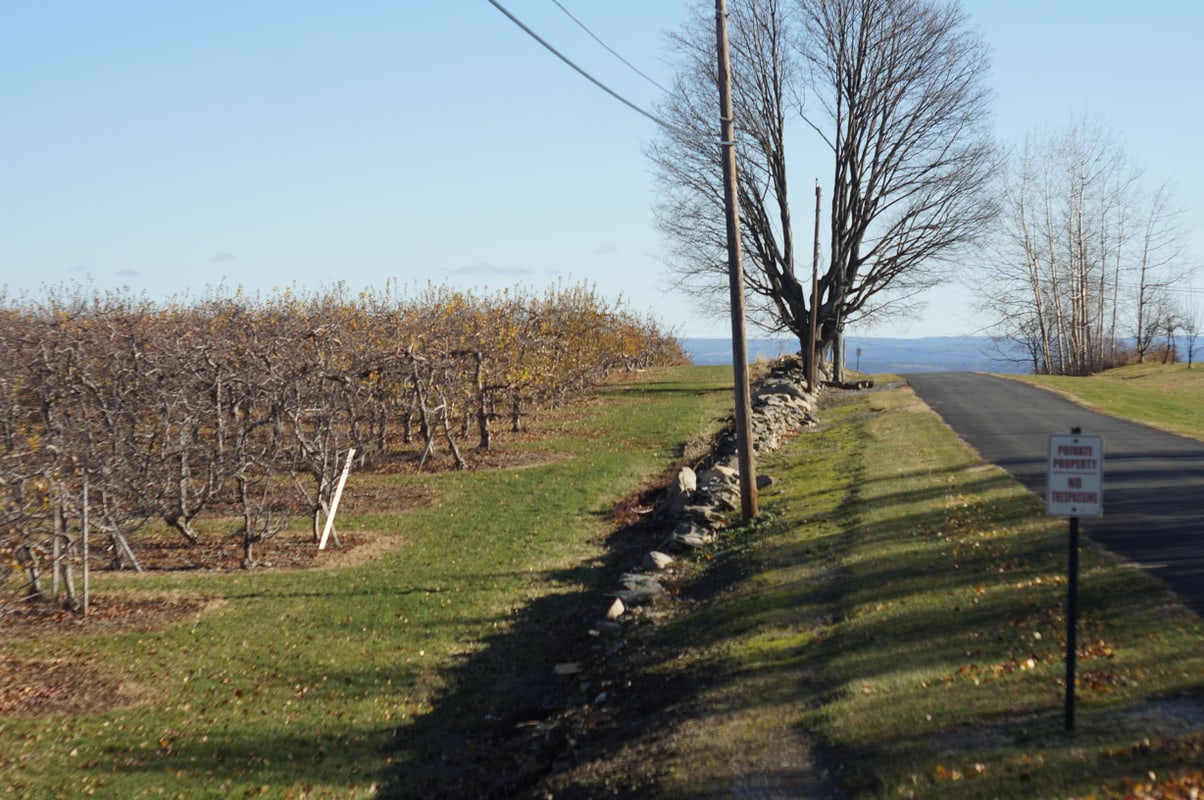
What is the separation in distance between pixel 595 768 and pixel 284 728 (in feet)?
11.5

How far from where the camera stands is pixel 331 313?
32.2 m

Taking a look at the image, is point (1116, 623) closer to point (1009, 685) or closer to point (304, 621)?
point (1009, 685)

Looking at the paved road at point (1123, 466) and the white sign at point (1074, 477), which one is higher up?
the white sign at point (1074, 477)

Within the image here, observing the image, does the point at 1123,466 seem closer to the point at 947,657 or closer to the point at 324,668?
the point at 947,657

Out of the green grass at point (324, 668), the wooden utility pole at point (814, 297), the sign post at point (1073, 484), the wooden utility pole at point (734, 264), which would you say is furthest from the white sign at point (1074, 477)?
the wooden utility pole at point (814, 297)

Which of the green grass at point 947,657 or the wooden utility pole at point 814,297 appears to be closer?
the green grass at point 947,657

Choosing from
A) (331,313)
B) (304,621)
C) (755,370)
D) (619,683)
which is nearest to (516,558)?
(304,621)

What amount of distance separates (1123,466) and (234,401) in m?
15.0

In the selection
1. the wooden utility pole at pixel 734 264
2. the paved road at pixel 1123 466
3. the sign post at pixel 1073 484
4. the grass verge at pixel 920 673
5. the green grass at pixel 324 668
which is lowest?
the green grass at pixel 324 668

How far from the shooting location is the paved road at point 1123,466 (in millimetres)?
10992

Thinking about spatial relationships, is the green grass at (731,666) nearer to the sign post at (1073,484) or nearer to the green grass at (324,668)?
the green grass at (324,668)

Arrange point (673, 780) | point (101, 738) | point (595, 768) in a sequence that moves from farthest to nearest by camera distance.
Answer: point (101, 738), point (595, 768), point (673, 780)

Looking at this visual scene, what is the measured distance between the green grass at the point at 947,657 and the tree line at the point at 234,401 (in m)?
7.60

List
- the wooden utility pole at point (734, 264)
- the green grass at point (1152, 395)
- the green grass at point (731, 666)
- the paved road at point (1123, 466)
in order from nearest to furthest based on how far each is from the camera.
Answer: the green grass at point (731, 666)
the paved road at point (1123, 466)
the wooden utility pole at point (734, 264)
the green grass at point (1152, 395)
